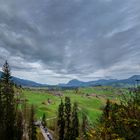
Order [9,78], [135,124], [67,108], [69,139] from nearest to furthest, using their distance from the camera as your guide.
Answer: [135,124] → [9,78] → [69,139] → [67,108]

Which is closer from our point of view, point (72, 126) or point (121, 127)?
point (121, 127)

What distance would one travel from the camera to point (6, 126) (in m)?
64.5

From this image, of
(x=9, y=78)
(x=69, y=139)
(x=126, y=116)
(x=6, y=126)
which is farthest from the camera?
(x=69, y=139)

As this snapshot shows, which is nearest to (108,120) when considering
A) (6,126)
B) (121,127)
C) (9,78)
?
(121,127)

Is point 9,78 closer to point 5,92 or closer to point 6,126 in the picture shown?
point 5,92

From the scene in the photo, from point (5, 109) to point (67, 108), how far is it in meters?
30.0

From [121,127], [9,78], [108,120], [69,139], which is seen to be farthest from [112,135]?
[69,139]

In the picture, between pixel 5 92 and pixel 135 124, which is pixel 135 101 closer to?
pixel 135 124

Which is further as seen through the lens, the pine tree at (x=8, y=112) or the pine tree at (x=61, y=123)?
the pine tree at (x=61, y=123)

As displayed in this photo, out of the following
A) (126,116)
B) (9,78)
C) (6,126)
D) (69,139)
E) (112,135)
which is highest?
(9,78)

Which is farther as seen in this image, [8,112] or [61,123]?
[61,123]

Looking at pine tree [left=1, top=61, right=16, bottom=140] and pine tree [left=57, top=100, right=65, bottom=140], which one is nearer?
pine tree [left=1, top=61, right=16, bottom=140]

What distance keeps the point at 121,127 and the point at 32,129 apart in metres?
85.8

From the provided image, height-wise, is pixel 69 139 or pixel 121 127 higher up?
pixel 121 127
